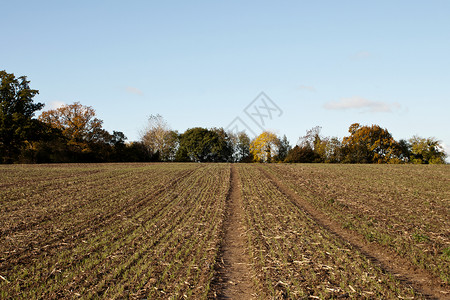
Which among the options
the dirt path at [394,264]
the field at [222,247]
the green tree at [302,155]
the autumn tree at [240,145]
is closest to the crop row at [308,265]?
the field at [222,247]

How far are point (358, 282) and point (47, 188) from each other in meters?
19.5

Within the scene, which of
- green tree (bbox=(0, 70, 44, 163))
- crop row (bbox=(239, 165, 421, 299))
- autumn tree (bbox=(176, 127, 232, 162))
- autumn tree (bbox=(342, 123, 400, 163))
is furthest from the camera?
autumn tree (bbox=(176, 127, 232, 162))

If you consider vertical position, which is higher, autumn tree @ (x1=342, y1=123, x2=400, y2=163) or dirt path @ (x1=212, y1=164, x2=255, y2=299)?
autumn tree @ (x1=342, y1=123, x2=400, y2=163)

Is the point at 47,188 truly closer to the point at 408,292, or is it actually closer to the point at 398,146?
the point at 408,292

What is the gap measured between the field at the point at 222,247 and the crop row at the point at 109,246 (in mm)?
36

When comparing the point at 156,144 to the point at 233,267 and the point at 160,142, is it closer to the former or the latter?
the point at 160,142

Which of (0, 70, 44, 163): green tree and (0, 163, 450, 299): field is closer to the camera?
(0, 163, 450, 299): field

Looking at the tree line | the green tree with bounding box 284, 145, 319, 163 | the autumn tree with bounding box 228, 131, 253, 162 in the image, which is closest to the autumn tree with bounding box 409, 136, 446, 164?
the tree line

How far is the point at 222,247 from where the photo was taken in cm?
935

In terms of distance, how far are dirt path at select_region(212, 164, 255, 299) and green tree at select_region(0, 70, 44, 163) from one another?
4446cm

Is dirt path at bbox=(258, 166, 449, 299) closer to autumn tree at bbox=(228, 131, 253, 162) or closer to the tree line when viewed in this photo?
the tree line

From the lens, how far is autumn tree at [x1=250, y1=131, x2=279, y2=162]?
72938mm

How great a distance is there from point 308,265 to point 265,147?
66690 millimetres

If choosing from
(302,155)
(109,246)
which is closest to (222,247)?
(109,246)
